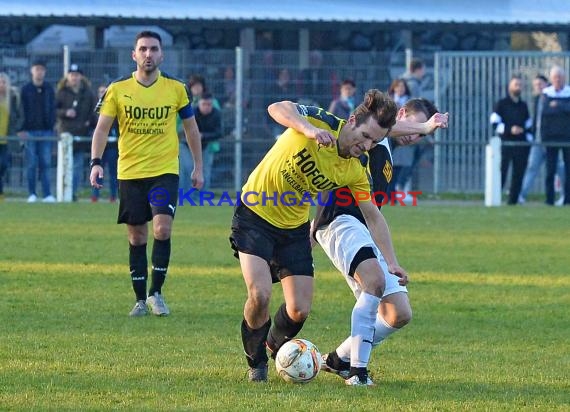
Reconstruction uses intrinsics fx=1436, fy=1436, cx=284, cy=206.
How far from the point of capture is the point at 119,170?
1112 centimetres

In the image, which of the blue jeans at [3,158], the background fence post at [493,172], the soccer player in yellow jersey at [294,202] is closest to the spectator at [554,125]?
the background fence post at [493,172]

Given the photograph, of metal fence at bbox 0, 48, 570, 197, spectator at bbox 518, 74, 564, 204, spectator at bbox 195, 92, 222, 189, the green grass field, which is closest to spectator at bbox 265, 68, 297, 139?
metal fence at bbox 0, 48, 570, 197

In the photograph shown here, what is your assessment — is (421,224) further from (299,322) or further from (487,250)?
(299,322)

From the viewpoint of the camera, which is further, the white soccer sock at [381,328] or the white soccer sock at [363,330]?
the white soccer sock at [381,328]

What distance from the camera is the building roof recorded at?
29.1 m

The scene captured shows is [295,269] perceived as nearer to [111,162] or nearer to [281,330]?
[281,330]

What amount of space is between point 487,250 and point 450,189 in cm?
Answer: 899

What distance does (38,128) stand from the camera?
77.0 feet

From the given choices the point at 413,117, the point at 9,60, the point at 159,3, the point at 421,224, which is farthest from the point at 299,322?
the point at 159,3

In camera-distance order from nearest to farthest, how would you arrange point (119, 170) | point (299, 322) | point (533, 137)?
point (299, 322) → point (119, 170) → point (533, 137)

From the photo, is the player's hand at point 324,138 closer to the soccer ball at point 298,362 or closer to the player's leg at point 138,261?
the soccer ball at point 298,362

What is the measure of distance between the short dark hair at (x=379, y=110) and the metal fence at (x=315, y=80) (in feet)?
57.3

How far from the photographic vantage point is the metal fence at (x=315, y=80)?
25.2 m

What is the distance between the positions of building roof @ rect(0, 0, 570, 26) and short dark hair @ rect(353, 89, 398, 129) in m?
21.7
